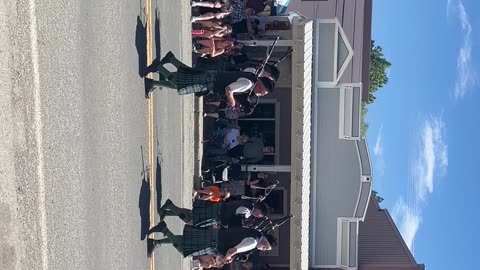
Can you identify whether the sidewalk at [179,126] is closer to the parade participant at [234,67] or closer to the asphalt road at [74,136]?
the asphalt road at [74,136]

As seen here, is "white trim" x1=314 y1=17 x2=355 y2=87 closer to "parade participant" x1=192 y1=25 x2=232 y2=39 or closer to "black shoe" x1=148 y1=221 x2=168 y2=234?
"parade participant" x1=192 y1=25 x2=232 y2=39

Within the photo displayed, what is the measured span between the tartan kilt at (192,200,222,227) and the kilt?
210 cm

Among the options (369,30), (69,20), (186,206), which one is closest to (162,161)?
(186,206)

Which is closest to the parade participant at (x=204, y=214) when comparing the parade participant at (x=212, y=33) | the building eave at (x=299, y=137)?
the parade participant at (x=212, y=33)

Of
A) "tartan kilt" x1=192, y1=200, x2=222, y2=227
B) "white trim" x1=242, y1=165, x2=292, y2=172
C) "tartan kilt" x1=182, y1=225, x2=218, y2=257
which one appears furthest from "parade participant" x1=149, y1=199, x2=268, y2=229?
"white trim" x1=242, y1=165, x2=292, y2=172

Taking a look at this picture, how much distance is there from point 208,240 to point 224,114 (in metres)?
7.35

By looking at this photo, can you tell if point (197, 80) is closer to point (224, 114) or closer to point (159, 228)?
point (159, 228)

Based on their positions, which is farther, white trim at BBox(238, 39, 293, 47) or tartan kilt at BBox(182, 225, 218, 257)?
white trim at BBox(238, 39, 293, 47)

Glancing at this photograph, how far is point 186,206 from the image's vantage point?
49.0 ft

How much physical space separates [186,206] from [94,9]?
275 inches

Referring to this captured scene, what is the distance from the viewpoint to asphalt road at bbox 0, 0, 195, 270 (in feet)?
21.4

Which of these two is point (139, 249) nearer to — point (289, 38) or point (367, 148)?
point (289, 38)

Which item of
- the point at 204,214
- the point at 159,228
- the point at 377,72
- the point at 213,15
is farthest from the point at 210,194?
the point at 377,72

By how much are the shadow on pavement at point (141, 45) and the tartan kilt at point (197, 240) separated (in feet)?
9.10
